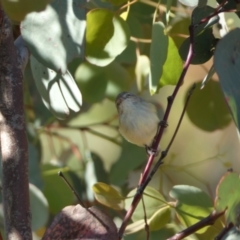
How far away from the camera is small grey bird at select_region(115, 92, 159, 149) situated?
0.77m

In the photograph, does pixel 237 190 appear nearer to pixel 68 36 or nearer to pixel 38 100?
pixel 68 36

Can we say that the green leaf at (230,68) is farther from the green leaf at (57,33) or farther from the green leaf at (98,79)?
the green leaf at (98,79)

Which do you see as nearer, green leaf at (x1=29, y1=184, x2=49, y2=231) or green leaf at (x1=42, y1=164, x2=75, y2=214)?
green leaf at (x1=29, y1=184, x2=49, y2=231)

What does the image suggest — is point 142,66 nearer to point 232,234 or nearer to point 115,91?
point 115,91

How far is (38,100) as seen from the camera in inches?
42.5

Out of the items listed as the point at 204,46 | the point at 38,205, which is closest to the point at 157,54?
the point at 204,46

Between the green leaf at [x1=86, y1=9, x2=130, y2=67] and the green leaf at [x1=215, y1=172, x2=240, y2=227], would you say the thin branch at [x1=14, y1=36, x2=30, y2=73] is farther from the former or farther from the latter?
the green leaf at [x1=215, y1=172, x2=240, y2=227]

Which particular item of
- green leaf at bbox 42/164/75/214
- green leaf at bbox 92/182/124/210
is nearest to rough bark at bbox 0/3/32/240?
green leaf at bbox 92/182/124/210

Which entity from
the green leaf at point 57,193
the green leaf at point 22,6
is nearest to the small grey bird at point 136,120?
the green leaf at point 57,193

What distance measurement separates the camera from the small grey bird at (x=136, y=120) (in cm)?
77

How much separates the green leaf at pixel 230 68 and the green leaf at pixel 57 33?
14 cm

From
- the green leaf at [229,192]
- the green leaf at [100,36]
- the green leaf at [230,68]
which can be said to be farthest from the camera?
the green leaf at [100,36]

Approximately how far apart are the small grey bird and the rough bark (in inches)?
7.3

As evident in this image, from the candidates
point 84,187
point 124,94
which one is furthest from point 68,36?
point 84,187
